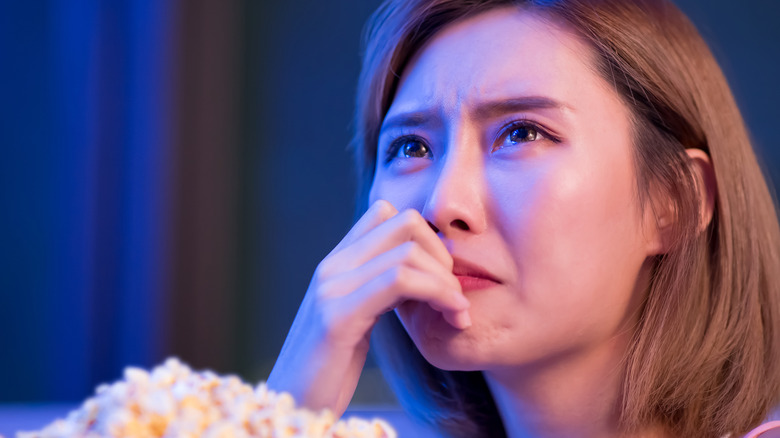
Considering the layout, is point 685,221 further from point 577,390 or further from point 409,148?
point 409,148

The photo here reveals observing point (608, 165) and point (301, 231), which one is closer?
point (608, 165)

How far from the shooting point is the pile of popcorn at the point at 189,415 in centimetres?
50

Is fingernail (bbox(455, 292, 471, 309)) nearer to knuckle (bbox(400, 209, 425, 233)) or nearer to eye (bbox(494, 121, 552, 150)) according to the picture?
knuckle (bbox(400, 209, 425, 233))

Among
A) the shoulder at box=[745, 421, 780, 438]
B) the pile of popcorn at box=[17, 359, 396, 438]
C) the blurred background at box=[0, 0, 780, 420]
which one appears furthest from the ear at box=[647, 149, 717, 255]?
the blurred background at box=[0, 0, 780, 420]

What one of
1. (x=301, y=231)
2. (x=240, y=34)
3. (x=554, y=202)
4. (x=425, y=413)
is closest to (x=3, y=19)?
(x=240, y=34)

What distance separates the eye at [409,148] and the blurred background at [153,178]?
2.74ft

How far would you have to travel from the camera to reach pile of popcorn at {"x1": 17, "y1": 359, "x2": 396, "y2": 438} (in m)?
0.50

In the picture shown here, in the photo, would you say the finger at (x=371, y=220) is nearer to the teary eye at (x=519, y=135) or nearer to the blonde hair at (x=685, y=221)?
the teary eye at (x=519, y=135)

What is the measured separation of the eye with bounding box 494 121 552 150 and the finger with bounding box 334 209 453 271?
179 mm

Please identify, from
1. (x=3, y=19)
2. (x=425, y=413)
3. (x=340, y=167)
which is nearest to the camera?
(x=425, y=413)

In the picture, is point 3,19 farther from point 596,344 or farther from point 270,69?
point 596,344

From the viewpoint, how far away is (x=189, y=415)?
0.50 meters

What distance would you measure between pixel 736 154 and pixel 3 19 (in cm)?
208

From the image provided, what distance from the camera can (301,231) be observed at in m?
1.86
